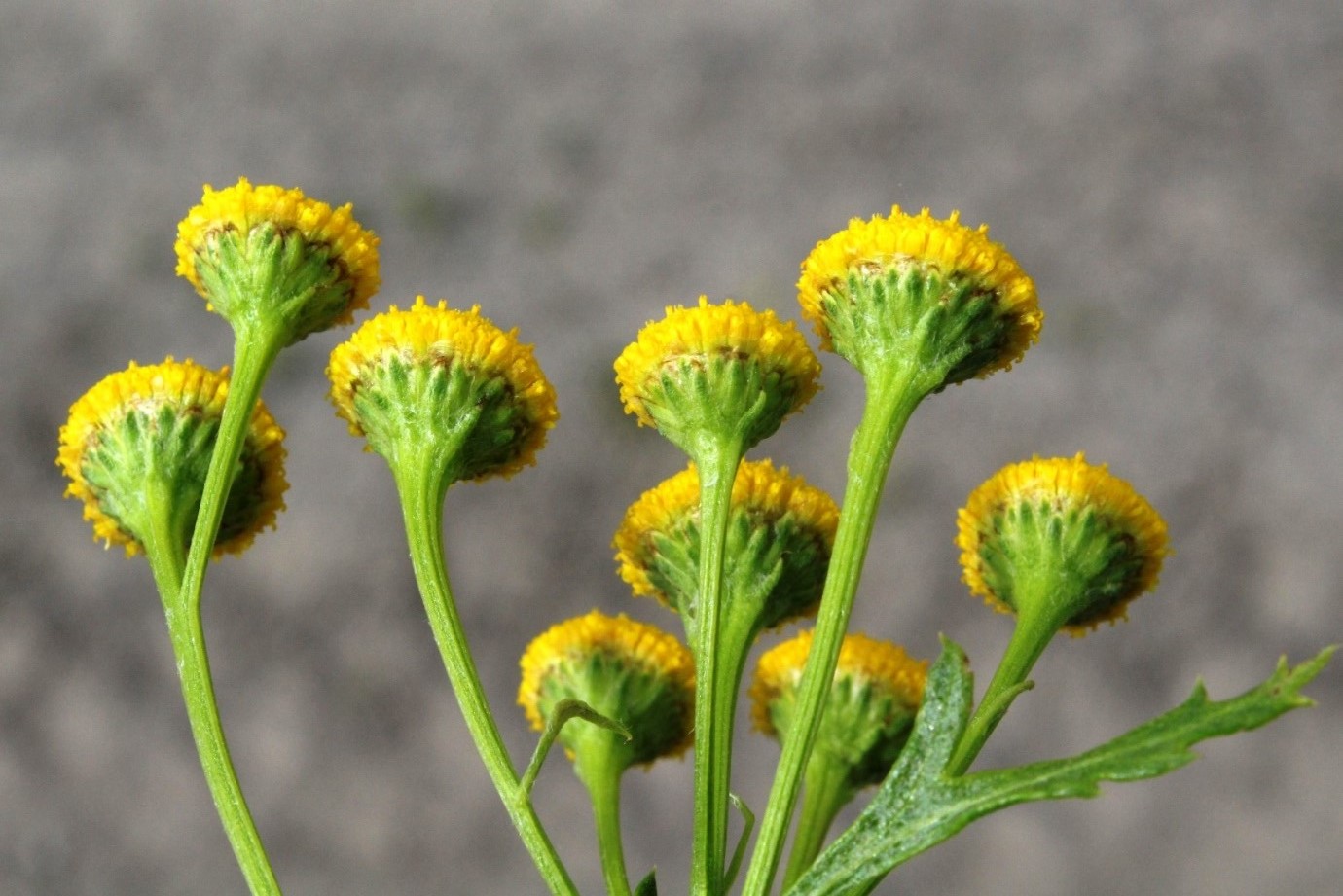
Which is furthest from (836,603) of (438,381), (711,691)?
(438,381)

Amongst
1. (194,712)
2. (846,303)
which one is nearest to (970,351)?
(846,303)

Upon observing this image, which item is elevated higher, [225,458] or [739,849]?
[225,458]

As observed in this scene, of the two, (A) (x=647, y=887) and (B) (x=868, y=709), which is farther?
(B) (x=868, y=709)

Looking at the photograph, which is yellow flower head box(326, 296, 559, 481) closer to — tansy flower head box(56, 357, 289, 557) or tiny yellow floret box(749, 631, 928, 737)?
tansy flower head box(56, 357, 289, 557)

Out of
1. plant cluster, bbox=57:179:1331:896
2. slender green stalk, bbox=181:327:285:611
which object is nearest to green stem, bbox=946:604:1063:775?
plant cluster, bbox=57:179:1331:896

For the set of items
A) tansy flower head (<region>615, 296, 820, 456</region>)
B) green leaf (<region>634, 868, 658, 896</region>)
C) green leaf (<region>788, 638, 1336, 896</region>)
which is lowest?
green leaf (<region>788, 638, 1336, 896</region>)

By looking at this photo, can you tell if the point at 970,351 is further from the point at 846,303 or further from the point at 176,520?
the point at 176,520

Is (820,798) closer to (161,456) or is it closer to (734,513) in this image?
(734,513)
